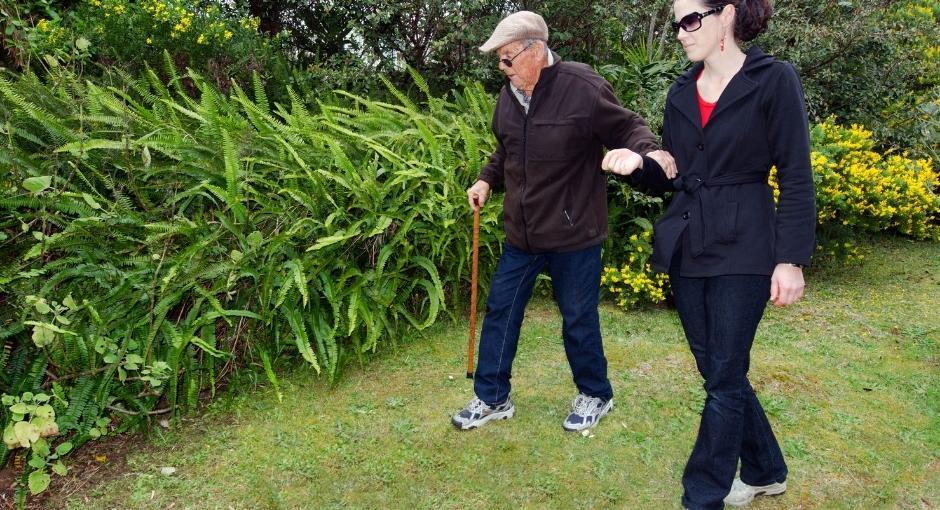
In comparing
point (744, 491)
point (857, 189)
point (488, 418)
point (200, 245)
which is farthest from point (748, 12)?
point (857, 189)

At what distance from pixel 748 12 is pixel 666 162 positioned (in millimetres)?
602

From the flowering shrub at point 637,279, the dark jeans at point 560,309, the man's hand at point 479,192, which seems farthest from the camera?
the flowering shrub at point 637,279

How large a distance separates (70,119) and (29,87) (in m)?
0.49

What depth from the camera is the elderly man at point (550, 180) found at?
3432 millimetres

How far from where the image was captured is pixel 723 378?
281cm

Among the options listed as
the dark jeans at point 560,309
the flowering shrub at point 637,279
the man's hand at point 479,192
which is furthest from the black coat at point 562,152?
the flowering shrub at point 637,279

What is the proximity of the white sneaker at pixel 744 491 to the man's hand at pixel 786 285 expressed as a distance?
1129mm

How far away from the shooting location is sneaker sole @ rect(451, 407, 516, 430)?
13.1 ft

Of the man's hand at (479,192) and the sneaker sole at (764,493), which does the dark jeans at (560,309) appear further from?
the sneaker sole at (764,493)

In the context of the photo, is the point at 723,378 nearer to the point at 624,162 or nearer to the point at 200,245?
the point at 624,162

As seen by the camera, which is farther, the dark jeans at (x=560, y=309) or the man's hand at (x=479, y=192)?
the man's hand at (x=479, y=192)

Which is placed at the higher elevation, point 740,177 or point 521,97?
point 521,97

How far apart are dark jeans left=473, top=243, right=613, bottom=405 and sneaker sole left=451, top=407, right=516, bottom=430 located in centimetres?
10

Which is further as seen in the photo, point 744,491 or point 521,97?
point 521,97
